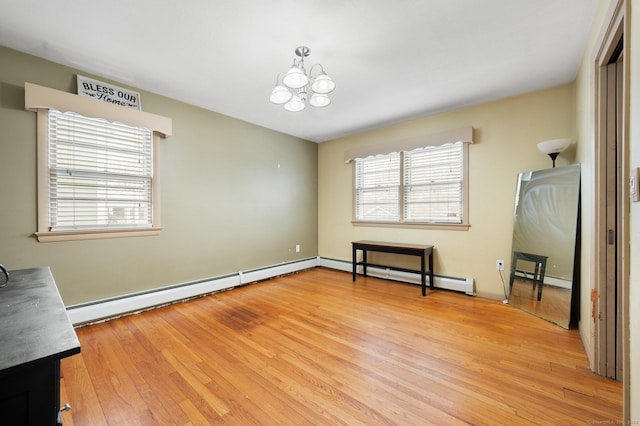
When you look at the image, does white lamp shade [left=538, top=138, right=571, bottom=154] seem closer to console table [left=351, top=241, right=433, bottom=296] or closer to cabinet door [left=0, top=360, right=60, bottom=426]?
console table [left=351, top=241, right=433, bottom=296]

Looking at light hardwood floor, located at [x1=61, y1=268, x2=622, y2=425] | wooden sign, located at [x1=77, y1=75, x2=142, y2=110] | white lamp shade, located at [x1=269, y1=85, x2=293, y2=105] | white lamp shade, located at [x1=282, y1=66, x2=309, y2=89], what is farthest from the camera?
wooden sign, located at [x1=77, y1=75, x2=142, y2=110]

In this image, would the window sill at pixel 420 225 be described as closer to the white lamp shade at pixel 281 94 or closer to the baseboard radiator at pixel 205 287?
the baseboard radiator at pixel 205 287

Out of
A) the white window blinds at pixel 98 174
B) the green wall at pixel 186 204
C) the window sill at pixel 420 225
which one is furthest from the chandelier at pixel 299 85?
the window sill at pixel 420 225

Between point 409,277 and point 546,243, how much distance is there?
177cm

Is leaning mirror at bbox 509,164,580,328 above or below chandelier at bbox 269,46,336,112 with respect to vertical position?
below

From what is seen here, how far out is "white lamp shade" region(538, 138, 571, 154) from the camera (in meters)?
2.72

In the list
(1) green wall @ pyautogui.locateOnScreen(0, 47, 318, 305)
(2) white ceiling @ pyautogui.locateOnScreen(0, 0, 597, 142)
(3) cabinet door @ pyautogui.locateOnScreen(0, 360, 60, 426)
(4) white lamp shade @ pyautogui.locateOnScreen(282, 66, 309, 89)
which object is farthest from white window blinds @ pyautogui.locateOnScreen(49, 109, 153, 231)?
(3) cabinet door @ pyautogui.locateOnScreen(0, 360, 60, 426)

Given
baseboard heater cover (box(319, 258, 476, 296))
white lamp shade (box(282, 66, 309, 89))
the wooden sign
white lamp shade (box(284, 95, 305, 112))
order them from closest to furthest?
white lamp shade (box(282, 66, 309, 89)) → white lamp shade (box(284, 95, 305, 112)) → the wooden sign → baseboard heater cover (box(319, 258, 476, 296))

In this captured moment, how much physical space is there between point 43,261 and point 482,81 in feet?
15.5

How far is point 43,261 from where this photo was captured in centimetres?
248

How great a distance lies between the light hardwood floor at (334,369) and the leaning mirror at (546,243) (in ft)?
0.74

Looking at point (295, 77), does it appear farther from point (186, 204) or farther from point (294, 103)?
point (186, 204)

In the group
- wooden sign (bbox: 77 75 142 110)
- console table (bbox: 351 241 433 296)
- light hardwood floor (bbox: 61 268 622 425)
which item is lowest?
light hardwood floor (bbox: 61 268 622 425)

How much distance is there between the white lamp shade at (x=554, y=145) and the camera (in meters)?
2.72
